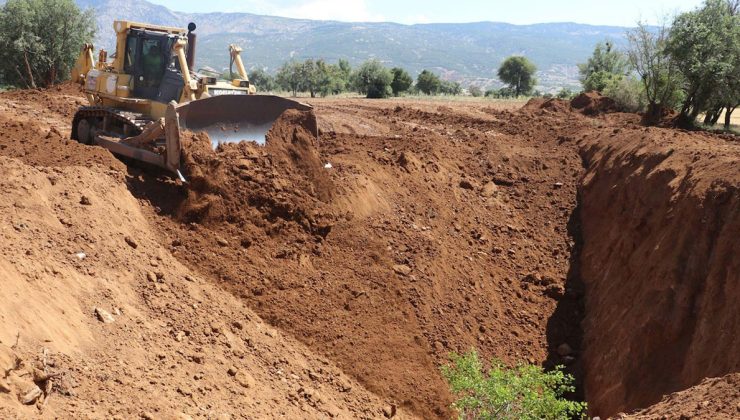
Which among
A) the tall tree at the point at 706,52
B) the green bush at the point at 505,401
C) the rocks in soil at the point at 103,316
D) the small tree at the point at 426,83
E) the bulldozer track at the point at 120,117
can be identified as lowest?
the small tree at the point at 426,83

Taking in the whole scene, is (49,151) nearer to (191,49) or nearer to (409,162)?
(191,49)

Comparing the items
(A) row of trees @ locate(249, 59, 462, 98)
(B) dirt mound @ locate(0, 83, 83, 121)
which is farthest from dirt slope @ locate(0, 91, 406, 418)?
(A) row of trees @ locate(249, 59, 462, 98)

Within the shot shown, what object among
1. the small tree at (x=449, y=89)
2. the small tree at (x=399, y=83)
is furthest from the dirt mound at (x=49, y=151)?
the small tree at (x=449, y=89)

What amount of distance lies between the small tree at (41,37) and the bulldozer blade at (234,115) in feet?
64.1

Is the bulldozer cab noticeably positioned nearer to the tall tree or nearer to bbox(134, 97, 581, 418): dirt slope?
bbox(134, 97, 581, 418): dirt slope

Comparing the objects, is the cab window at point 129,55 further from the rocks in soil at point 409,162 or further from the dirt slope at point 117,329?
the rocks in soil at point 409,162

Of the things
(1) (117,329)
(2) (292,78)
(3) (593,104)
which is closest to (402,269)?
(1) (117,329)

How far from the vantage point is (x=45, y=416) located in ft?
16.1

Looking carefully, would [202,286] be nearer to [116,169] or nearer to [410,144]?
[116,169]

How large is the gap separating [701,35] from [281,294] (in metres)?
19.2

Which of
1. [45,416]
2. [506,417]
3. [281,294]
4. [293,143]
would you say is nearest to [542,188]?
[293,143]

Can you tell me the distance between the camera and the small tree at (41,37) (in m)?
27.8

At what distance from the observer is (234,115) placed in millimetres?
11438

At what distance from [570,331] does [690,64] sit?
1559 centimetres
